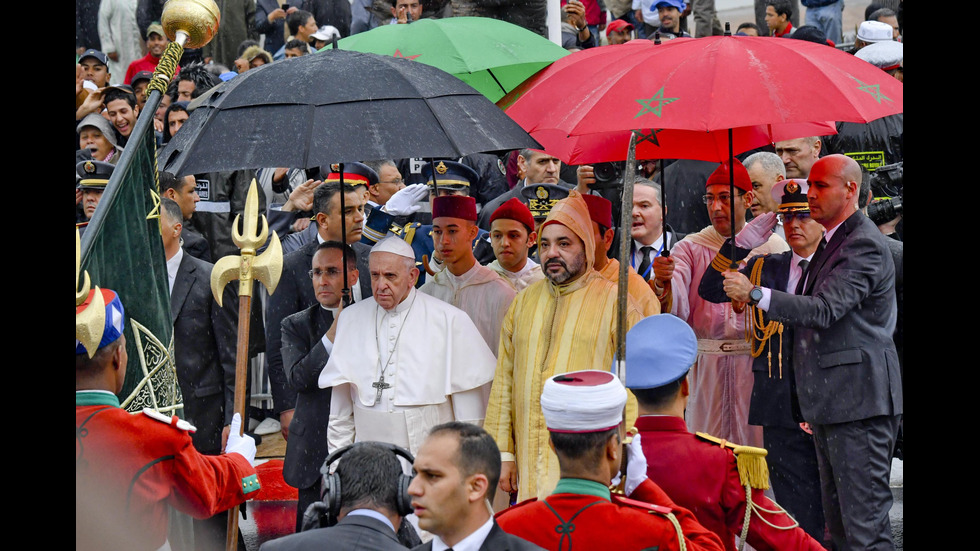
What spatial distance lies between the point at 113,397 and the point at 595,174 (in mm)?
5046

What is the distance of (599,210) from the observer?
6.27 meters

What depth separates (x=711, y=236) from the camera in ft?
24.5

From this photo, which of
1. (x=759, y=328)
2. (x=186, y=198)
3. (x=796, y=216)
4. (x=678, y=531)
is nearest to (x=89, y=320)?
(x=678, y=531)

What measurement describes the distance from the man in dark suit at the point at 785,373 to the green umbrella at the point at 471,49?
1.57 meters

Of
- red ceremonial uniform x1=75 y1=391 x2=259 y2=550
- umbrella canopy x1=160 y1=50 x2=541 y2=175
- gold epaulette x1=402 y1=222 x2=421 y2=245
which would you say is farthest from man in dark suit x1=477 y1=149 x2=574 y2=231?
red ceremonial uniform x1=75 y1=391 x2=259 y2=550

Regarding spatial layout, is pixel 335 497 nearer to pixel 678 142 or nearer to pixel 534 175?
pixel 678 142

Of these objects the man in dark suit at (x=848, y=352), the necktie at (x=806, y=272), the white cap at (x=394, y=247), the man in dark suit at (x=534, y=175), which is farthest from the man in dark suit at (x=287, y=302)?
the necktie at (x=806, y=272)

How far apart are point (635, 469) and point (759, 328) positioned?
3.03m

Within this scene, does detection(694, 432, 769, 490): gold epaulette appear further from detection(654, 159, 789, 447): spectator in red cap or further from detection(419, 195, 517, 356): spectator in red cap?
detection(654, 159, 789, 447): spectator in red cap

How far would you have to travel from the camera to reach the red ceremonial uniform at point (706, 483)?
4.09 meters

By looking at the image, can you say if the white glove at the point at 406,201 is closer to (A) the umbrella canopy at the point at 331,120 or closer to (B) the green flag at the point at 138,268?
(A) the umbrella canopy at the point at 331,120

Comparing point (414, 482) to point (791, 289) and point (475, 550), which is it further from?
point (791, 289)

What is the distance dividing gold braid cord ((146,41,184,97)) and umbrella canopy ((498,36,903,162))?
1669 millimetres

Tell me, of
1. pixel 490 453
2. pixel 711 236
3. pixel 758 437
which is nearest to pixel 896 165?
pixel 711 236
